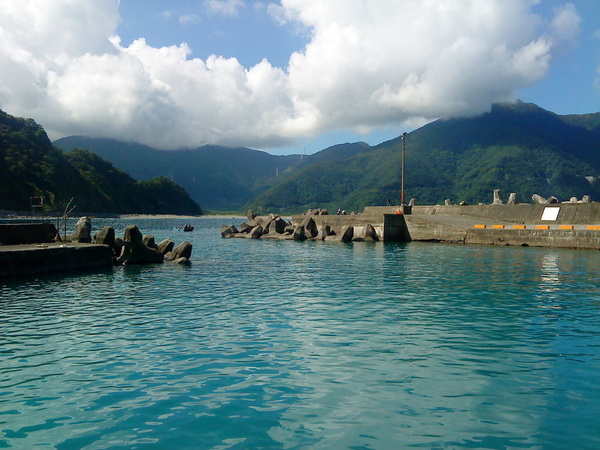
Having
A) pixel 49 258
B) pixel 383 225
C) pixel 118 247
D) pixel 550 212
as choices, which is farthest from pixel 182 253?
pixel 550 212

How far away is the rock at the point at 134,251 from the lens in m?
25.1

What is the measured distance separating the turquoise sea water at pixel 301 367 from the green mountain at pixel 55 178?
8118 centimetres

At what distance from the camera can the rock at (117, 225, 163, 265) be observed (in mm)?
25125

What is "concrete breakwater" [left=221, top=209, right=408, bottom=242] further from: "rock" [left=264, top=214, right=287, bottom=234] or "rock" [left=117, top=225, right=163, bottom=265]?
"rock" [left=117, top=225, right=163, bottom=265]

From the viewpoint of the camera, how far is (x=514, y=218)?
3984cm

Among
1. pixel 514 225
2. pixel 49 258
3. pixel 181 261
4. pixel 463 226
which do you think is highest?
pixel 514 225

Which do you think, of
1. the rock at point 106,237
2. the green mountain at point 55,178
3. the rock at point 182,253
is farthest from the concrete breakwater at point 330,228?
the green mountain at point 55,178

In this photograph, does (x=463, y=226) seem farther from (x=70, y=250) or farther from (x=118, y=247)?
(x=70, y=250)

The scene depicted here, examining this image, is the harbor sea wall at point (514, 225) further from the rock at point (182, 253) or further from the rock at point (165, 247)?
the rock at point (165, 247)

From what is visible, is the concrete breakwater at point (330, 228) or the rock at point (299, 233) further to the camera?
the rock at point (299, 233)

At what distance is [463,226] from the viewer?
39.5 meters

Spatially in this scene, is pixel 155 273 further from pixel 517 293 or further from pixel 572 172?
pixel 572 172

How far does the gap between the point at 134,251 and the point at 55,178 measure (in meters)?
115

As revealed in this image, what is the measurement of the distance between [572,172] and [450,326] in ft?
665
